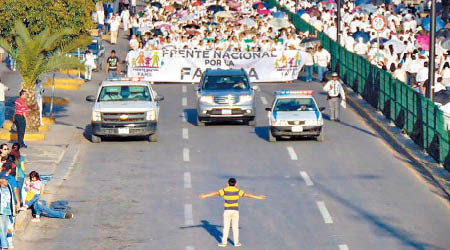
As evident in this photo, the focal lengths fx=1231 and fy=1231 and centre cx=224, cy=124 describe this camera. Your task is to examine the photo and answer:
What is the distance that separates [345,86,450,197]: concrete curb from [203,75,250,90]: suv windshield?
4284 mm

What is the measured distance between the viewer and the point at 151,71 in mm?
48344

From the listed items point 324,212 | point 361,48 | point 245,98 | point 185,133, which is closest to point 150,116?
point 185,133

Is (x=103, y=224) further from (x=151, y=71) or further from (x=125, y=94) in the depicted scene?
(x=151, y=71)

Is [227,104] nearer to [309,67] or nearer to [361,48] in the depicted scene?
[309,67]

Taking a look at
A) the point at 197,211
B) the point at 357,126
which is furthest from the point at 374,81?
the point at 197,211

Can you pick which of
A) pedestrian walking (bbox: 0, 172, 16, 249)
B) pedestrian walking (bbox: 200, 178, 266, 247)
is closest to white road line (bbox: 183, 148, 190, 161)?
pedestrian walking (bbox: 200, 178, 266, 247)

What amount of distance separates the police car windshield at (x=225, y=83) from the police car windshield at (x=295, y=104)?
3.21m

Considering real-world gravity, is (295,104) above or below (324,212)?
above

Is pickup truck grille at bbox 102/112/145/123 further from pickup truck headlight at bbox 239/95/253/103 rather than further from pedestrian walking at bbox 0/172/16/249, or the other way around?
pedestrian walking at bbox 0/172/16/249

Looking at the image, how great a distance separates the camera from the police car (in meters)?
34.3

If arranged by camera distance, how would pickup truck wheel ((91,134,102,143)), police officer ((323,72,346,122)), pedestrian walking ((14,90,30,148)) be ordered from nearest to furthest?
1. pedestrian walking ((14,90,30,148))
2. pickup truck wheel ((91,134,102,143))
3. police officer ((323,72,346,122))

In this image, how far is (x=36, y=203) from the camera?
25.2 metres

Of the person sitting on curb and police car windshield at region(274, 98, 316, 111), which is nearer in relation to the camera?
the person sitting on curb

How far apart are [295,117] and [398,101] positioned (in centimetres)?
450
